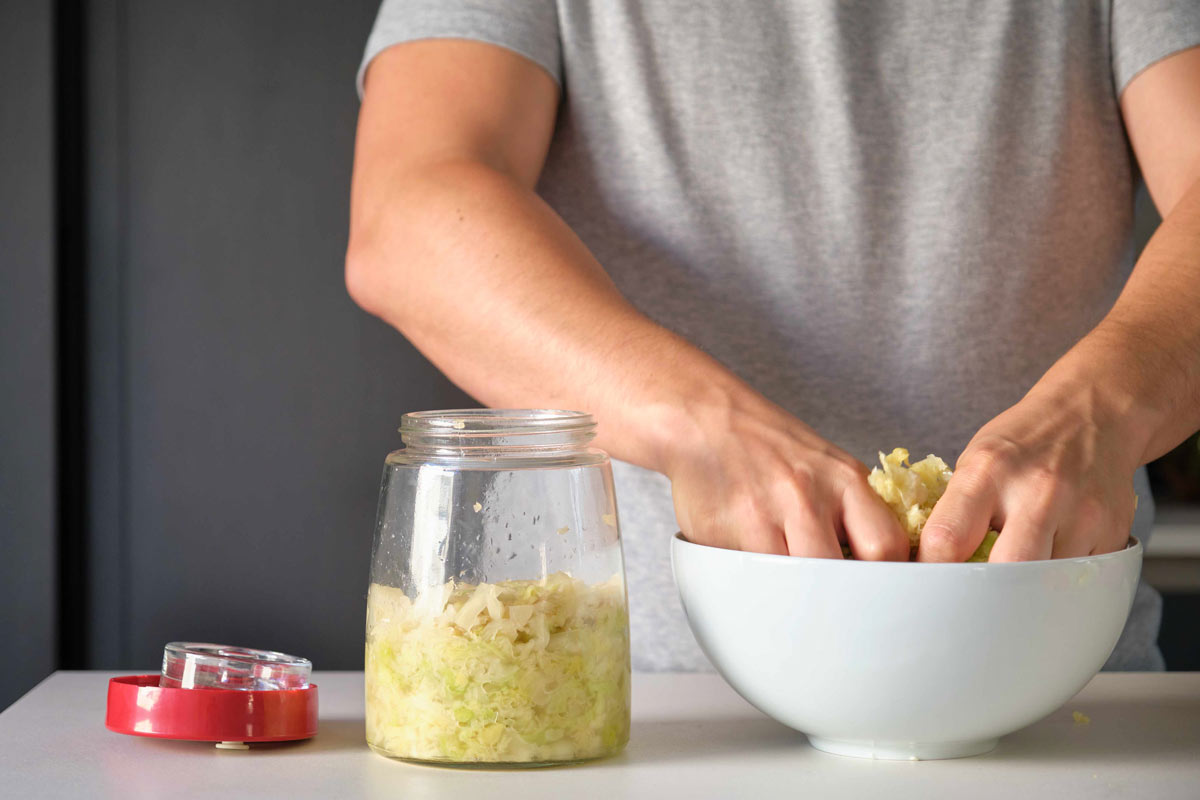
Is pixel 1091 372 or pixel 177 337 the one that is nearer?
pixel 1091 372

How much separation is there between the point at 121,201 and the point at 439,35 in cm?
90

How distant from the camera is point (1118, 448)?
0.68 metres

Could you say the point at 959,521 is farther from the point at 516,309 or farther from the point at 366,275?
the point at 366,275

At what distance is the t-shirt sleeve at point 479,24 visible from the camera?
1.02 metres

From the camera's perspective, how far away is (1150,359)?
2.50 ft

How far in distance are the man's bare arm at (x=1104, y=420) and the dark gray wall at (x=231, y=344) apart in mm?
1106

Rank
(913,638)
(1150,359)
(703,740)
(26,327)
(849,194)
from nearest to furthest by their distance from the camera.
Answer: (913,638), (703,740), (1150,359), (849,194), (26,327)

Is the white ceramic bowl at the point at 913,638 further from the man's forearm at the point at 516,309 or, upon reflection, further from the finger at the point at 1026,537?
the man's forearm at the point at 516,309

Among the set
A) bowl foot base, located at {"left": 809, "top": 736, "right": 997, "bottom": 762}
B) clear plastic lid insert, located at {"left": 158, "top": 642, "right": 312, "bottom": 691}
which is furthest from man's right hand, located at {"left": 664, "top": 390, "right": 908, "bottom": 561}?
clear plastic lid insert, located at {"left": 158, "top": 642, "right": 312, "bottom": 691}

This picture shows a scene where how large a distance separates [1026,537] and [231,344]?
1.41m

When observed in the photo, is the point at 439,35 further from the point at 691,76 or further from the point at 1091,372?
the point at 1091,372

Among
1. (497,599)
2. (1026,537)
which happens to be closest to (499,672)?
(497,599)

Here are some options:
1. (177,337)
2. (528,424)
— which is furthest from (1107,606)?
(177,337)

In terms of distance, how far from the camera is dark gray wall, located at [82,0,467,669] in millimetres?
1714
